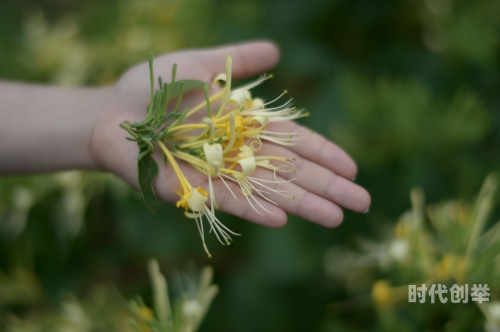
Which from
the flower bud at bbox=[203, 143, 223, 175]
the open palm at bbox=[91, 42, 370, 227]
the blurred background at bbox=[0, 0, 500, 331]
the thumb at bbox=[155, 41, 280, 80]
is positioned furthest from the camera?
the blurred background at bbox=[0, 0, 500, 331]

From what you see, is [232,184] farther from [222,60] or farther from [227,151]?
[222,60]

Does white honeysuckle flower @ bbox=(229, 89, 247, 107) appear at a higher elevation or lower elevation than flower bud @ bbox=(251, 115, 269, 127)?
higher

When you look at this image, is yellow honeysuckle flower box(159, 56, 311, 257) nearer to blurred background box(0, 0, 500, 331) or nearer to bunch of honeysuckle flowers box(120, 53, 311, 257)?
bunch of honeysuckle flowers box(120, 53, 311, 257)

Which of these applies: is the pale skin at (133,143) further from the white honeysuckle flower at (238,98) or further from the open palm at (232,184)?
the white honeysuckle flower at (238,98)

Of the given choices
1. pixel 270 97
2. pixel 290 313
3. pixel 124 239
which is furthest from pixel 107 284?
pixel 270 97

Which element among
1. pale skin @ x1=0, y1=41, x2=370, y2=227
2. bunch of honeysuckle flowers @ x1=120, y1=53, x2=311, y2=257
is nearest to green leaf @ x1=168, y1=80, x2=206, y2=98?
bunch of honeysuckle flowers @ x1=120, y1=53, x2=311, y2=257

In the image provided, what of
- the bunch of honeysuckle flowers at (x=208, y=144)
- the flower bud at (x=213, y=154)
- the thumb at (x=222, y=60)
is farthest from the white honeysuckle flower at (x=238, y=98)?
the thumb at (x=222, y=60)

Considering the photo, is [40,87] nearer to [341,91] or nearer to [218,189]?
[218,189]
